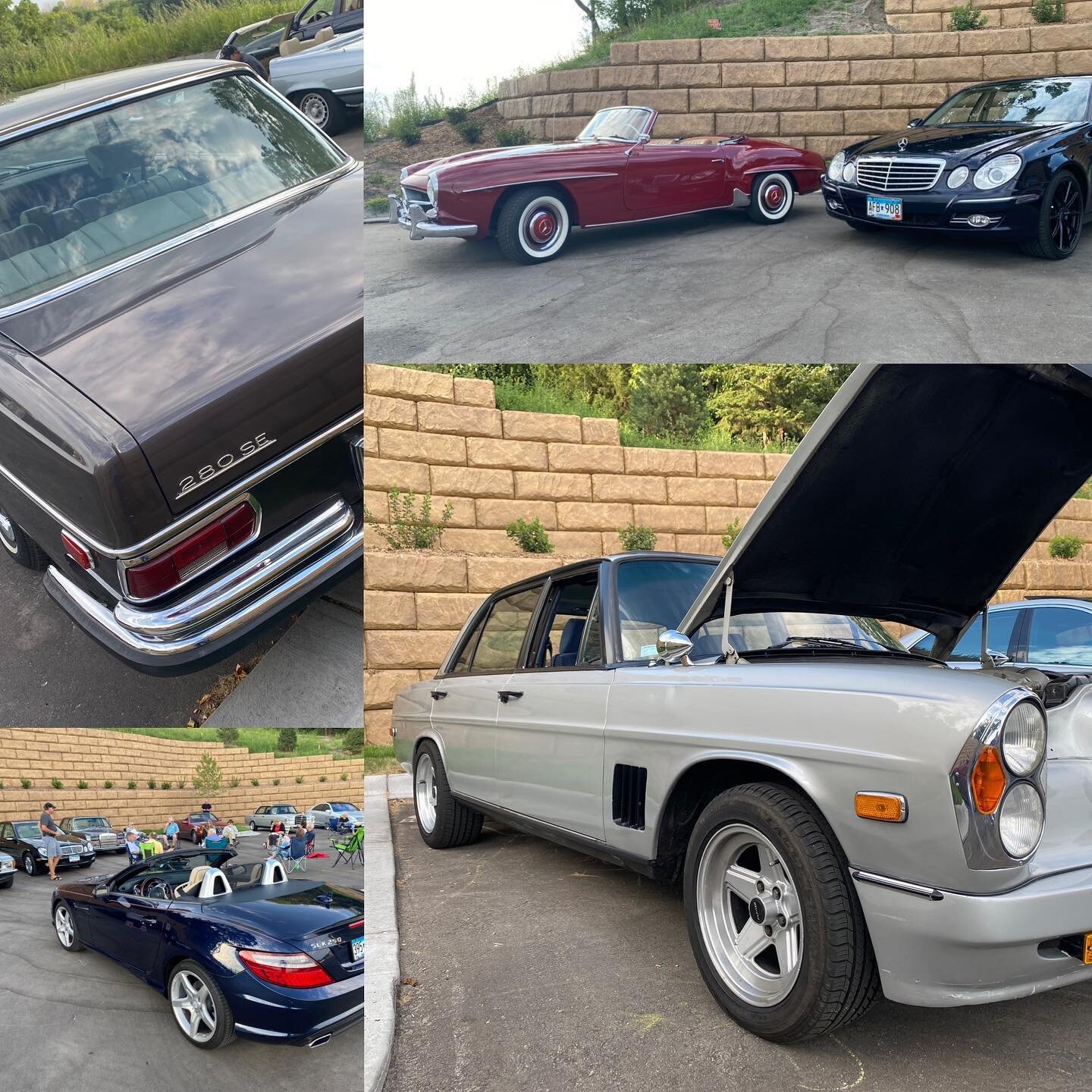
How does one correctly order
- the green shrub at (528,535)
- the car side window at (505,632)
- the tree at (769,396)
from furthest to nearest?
the tree at (769,396)
the green shrub at (528,535)
the car side window at (505,632)

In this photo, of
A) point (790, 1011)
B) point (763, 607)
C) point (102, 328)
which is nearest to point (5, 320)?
point (102, 328)

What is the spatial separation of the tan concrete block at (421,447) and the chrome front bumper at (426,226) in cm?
206

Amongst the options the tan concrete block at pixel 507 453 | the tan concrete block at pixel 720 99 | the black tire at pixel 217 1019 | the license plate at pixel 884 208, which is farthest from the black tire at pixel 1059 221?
the black tire at pixel 217 1019

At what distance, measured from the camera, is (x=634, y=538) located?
871 centimetres

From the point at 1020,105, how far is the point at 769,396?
377 centimetres

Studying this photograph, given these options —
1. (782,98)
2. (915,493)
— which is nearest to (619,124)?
(782,98)

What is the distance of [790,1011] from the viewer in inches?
81.9

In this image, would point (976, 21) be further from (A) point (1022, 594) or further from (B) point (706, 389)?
(A) point (1022, 594)

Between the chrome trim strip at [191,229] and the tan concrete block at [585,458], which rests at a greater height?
the chrome trim strip at [191,229]

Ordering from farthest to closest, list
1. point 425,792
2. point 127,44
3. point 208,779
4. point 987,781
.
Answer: point 425,792 → point 127,44 → point 208,779 → point 987,781

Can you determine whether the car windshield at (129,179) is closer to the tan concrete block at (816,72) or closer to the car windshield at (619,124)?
the car windshield at (619,124)

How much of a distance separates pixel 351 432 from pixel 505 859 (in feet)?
7.04

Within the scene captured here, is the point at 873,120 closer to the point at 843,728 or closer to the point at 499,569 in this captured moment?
the point at 499,569

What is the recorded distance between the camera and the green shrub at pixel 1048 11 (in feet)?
22.0
